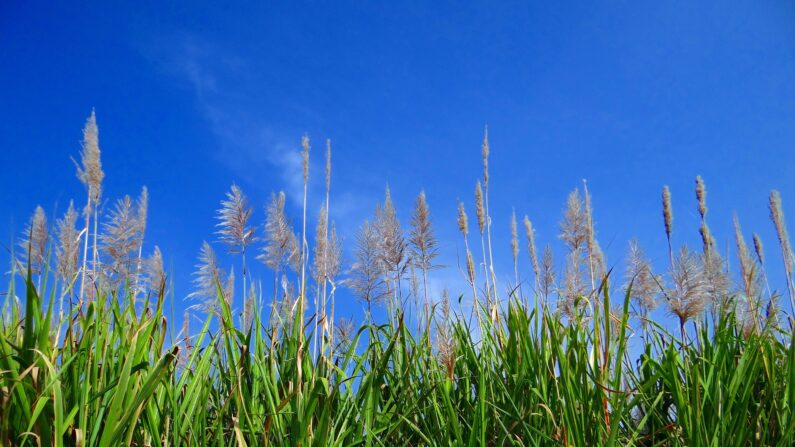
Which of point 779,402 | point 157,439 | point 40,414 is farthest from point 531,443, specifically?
point 40,414

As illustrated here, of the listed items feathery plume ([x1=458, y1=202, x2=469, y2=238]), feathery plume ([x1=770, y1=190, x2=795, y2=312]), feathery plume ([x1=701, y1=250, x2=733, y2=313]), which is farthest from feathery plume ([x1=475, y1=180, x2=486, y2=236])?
feathery plume ([x1=770, y1=190, x2=795, y2=312])

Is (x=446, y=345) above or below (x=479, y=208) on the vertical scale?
below

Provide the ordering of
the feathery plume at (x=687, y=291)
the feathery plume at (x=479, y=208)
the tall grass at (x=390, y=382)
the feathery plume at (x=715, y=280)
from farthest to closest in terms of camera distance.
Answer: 1. the feathery plume at (x=479, y=208)
2. the feathery plume at (x=715, y=280)
3. the feathery plume at (x=687, y=291)
4. the tall grass at (x=390, y=382)

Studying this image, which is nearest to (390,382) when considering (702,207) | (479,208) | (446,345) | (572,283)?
(446,345)

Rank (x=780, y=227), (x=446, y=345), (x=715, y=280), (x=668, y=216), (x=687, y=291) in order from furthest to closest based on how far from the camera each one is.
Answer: (x=780, y=227), (x=668, y=216), (x=715, y=280), (x=687, y=291), (x=446, y=345)

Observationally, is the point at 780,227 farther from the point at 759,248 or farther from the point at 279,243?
the point at 279,243

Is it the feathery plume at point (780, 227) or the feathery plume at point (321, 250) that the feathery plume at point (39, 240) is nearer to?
the feathery plume at point (321, 250)

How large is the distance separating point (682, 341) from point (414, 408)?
1.41m

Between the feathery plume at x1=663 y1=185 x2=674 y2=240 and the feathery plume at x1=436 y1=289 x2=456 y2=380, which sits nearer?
the feathery plume at x1=436 y1=289 x2=456 y2=380

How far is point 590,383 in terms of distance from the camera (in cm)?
264

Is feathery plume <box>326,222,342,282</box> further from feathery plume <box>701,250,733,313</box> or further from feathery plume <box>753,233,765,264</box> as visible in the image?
feathery plume <box>753,233,765,264</box>

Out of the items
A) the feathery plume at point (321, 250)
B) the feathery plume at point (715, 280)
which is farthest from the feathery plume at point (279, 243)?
the feathery plume at point (715, 280)

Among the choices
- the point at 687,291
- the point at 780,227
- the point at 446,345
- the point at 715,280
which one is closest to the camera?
the point at 446,345

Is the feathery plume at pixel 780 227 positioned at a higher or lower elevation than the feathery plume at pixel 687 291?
higher
